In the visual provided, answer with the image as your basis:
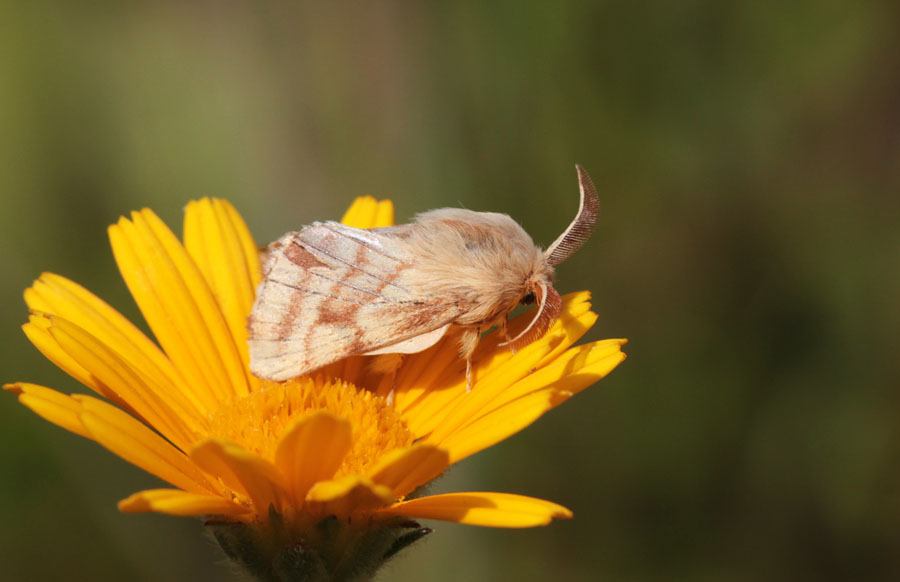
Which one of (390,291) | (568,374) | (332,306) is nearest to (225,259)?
(332,306)

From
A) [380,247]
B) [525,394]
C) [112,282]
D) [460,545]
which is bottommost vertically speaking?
[460,545]

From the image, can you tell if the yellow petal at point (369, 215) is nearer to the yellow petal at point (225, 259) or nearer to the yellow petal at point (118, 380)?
the yellow petal at point (225, 259)

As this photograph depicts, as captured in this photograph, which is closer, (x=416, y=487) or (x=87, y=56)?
(x=416, y=487)

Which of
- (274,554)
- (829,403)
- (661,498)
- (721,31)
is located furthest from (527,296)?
(721,31)

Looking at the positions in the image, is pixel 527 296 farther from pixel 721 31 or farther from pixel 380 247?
pixel 721 31

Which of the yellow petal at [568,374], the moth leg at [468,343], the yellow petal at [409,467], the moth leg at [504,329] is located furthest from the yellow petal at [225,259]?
the yellow petal at [409,467]

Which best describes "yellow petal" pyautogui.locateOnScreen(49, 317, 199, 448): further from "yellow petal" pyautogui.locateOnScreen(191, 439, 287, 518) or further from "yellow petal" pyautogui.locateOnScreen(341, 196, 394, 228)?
"yellow petal" pyautogui.locateOnScreen(341, 196, 394, 228)

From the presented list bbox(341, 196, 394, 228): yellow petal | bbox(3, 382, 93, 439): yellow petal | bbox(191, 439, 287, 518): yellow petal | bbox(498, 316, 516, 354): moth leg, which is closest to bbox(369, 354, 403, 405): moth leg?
bbox(498, 316, 516, 354): moth leg

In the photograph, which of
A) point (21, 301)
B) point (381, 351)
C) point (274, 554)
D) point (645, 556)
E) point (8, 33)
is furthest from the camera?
point (8, 33)
